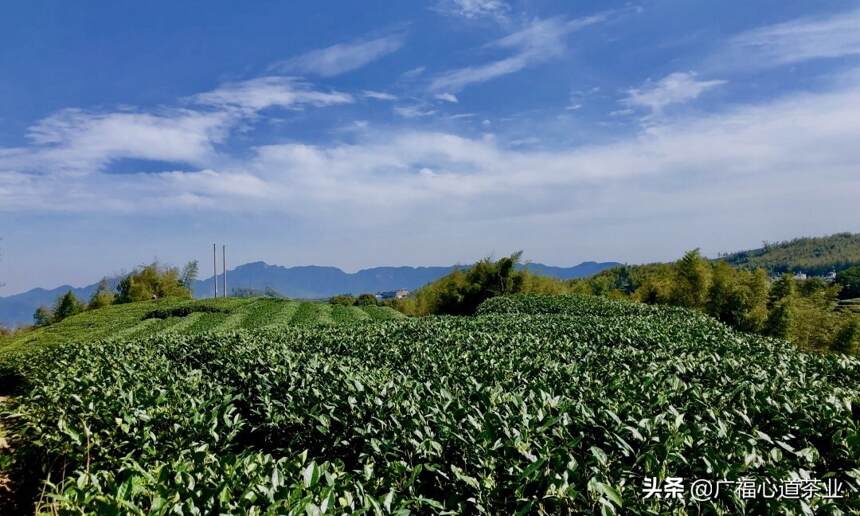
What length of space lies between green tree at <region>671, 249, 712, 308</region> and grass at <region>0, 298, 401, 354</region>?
12118mm

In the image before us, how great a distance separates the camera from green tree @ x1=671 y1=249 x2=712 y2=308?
18641 millimetres

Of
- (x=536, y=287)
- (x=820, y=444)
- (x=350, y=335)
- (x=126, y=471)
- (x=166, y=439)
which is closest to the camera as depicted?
(x=126, y=471)

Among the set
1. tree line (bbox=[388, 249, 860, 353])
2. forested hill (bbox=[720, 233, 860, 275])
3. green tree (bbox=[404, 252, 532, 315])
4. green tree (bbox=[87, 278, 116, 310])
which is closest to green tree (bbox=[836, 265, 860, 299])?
tree line (bbox=[388, 249, 860, 353])

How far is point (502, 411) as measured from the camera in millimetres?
2842

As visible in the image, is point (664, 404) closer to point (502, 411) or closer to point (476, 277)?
point (502, 411)

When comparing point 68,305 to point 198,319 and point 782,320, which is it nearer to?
point 198,319

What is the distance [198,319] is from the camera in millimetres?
19734

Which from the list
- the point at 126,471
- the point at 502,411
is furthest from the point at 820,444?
the point at 126,471

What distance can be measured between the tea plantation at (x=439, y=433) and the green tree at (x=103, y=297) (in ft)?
128

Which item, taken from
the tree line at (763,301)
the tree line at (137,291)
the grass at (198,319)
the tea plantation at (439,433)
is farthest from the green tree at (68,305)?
the tree line at (763,301)

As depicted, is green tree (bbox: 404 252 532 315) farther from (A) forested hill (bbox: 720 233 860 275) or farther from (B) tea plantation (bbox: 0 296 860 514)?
(A) forested hill (bbox: 720 233 860 275)

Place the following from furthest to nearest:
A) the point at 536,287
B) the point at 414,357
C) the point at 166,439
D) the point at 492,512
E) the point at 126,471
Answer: the point at 536,287
the point at 414,357
the point at 166,439
the point at 126,471
the point at 492,512

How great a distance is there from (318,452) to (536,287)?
1045 inches

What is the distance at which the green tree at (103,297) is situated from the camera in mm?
37969
